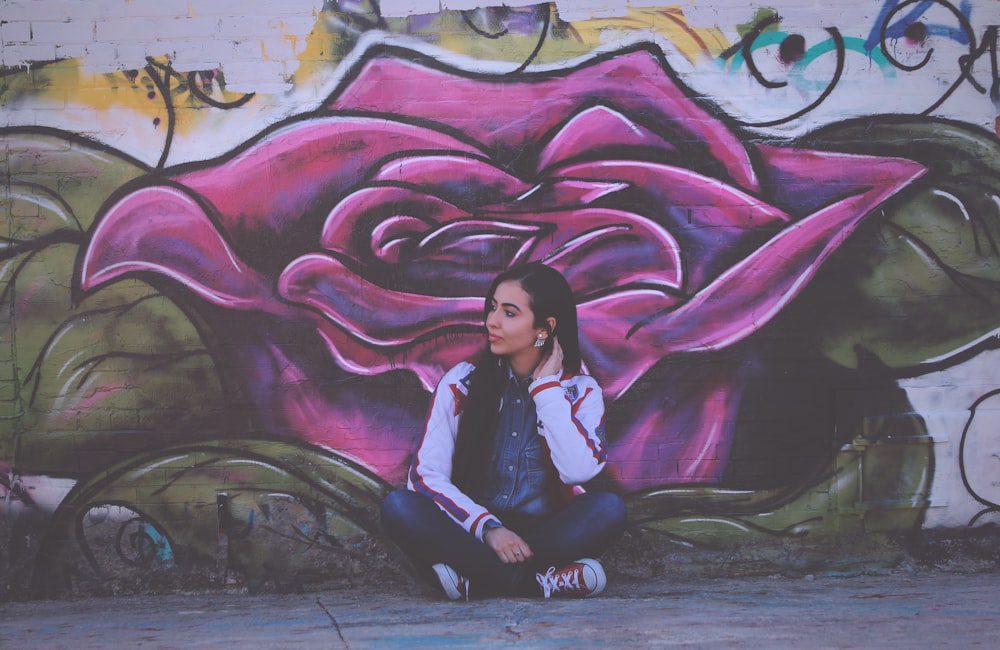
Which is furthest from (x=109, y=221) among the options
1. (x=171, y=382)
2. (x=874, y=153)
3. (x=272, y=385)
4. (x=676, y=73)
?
(x=874, y=153)

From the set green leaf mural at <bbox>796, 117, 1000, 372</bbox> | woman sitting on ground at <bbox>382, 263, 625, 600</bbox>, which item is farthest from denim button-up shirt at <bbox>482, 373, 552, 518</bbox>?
green leaf mural at <bbox>796, 117, 1000, 372</bbox>

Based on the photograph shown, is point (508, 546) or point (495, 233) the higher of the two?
point (495, 233)

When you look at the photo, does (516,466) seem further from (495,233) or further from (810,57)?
(810,57)

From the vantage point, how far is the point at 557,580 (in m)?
3.87

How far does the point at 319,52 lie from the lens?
4340 millimetres

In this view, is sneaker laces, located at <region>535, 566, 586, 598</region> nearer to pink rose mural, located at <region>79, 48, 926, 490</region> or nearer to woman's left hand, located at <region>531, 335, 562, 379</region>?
pink rose mural, located at <region>79, 48, 926, 490</region>

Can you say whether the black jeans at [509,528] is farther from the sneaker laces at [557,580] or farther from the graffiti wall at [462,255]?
the graffiti wall at [462,255]

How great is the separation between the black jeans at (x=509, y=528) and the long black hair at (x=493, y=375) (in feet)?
0.70

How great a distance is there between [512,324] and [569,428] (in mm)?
491

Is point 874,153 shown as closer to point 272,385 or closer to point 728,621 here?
point 728,621

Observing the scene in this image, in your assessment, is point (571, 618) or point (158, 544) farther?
point (158, 544)

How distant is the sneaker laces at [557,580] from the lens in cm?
387

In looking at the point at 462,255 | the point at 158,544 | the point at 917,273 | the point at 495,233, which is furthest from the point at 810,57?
the point at 158,544

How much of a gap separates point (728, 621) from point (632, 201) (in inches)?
73.3
